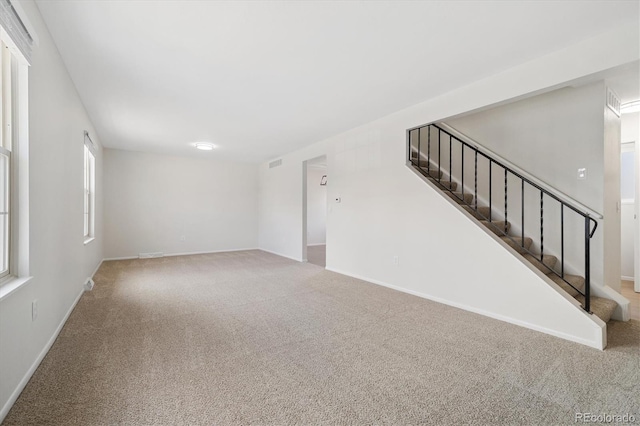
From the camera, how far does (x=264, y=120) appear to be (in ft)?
13.9

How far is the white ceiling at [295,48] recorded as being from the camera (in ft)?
6.33

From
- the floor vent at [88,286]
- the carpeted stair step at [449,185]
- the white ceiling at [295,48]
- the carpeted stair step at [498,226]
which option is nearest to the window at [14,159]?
the white ceiling at [295,48]

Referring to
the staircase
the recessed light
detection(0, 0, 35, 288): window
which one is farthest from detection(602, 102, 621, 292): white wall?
the recessed light

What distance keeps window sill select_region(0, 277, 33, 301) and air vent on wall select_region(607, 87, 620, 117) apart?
5152 millimetres

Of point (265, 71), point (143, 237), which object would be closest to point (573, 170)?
point (265, 71)

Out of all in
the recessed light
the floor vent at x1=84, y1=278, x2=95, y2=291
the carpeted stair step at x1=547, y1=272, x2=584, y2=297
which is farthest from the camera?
the recessed light

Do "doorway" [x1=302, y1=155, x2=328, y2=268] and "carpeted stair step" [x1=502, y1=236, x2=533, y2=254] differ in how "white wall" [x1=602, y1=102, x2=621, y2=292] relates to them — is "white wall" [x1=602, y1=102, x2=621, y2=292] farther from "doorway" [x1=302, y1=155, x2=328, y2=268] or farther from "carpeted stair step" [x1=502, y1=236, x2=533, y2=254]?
"doorway" [x1=302, y1=155, x2=328, y2=268]

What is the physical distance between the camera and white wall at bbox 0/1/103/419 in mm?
1598

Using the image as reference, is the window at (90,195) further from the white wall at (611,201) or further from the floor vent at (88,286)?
the white wall at (611,201)

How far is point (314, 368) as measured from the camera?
1.94m

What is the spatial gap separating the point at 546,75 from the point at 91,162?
609 cm

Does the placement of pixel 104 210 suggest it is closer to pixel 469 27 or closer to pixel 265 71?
pixel 265 71

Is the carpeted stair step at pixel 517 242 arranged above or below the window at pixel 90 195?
below

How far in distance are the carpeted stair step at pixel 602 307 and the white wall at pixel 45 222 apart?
4.30 m
